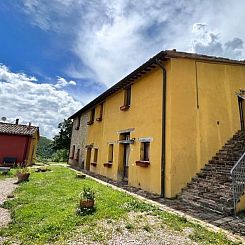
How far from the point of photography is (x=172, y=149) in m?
7.82

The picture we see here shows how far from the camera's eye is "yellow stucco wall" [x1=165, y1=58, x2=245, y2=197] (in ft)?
25.9

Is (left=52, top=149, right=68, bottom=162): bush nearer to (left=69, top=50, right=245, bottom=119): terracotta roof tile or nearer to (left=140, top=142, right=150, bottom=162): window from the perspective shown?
(left=69, top=50, right=245, bottom=119): terracotta roof tile

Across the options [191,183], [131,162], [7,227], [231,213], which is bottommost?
[7,227]

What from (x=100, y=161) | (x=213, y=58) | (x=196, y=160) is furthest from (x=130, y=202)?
(x=100, y=161)

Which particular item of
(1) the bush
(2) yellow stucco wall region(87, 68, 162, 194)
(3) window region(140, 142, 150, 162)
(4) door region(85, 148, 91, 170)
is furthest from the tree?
(3) window region(140, 142, 150, 162)

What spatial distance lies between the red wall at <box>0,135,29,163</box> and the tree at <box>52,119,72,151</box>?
48.2 ft

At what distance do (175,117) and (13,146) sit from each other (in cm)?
1791

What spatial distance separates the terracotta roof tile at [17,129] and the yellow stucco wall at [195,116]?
17.1 m

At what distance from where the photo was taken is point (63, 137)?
36500mm

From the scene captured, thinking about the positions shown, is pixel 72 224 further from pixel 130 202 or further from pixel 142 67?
pixel 142 67

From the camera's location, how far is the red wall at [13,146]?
20.8 metres

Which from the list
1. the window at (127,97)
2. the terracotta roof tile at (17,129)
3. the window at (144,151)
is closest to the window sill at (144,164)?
the window at (144,151)

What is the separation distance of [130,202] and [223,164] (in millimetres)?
3800

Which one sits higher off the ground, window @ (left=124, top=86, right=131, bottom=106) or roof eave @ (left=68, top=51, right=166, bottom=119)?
roof eave @ (left=68, top=51, right=166, bottom=119)
